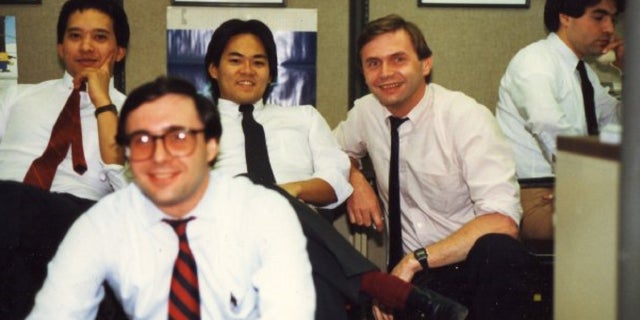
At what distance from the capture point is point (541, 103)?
→ 239cm

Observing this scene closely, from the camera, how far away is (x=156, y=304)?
159 centimetres

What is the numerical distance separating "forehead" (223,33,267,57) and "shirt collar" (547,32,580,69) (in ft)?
3.33

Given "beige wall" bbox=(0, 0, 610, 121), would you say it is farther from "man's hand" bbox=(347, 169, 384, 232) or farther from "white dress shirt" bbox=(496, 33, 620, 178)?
"man's hand" bbox=(347, 169, 384, 232)

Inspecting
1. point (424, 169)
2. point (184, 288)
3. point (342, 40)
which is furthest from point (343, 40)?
point (184, 288)

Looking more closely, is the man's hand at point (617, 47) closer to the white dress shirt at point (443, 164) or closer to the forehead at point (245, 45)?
the white dress shirt at point (443, 164)

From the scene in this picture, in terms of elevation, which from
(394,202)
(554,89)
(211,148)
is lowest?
(394,202)

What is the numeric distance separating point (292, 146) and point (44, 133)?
801mm

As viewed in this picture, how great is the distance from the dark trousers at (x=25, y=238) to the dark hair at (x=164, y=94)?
335 millimetres

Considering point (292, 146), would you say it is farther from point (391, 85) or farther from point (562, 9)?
point (562, 9)

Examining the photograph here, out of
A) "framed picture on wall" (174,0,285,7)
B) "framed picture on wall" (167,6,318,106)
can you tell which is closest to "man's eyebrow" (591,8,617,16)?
"framed picture on wall" (167,6,318,106)

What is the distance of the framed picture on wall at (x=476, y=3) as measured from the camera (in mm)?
2674

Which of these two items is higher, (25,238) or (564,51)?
(564,51)

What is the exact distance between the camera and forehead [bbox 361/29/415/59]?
7.47ft

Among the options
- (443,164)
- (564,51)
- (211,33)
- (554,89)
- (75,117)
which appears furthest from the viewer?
(211,33)
